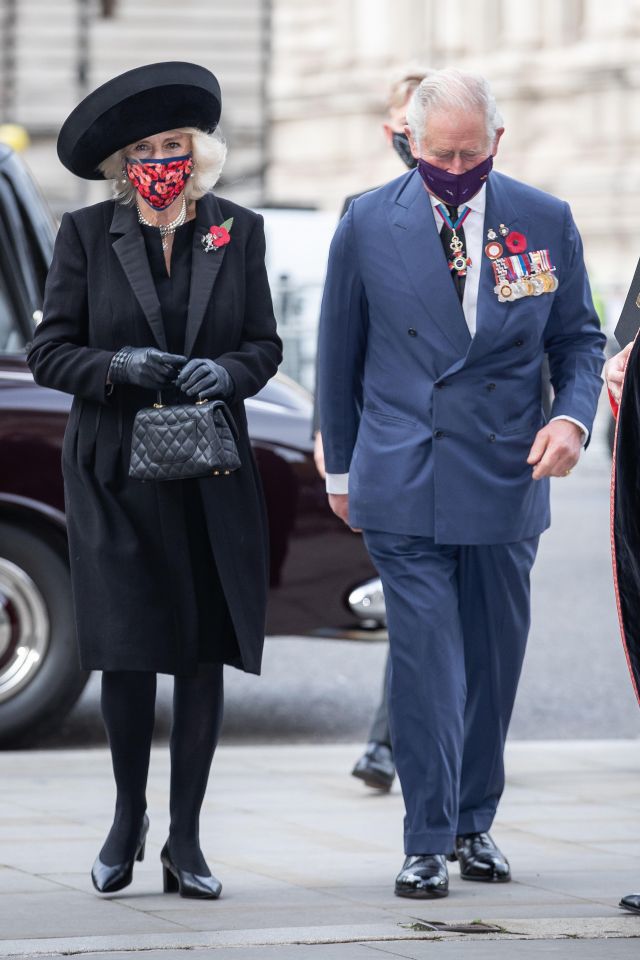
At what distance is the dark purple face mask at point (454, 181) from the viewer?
4961mm

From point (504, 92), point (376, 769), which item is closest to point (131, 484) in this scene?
point (376, 769)

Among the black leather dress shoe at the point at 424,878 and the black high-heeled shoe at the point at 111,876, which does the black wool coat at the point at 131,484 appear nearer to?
the black high-heeled shoe at the point at 111,876

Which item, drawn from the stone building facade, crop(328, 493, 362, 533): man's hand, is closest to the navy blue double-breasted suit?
crop(328, 493, 362, 533): man's hand

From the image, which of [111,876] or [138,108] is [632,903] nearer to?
[111,876]

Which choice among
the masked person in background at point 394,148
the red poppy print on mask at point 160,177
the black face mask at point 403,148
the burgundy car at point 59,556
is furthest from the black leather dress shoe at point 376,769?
the red poppy print on mask at point 160,177

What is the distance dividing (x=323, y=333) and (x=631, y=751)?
100 inches

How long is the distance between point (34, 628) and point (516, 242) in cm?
273

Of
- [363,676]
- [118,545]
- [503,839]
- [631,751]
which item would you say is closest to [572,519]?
[363,676]

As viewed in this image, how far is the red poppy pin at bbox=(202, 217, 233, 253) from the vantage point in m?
4.83

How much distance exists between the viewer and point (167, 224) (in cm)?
484

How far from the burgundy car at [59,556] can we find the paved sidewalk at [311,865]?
0.34 meters

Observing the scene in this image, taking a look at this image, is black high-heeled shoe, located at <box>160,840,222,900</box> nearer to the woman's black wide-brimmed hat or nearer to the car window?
the woman's black wide-brimmed hat

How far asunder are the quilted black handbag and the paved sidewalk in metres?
0.92

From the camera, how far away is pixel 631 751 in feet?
23.4
